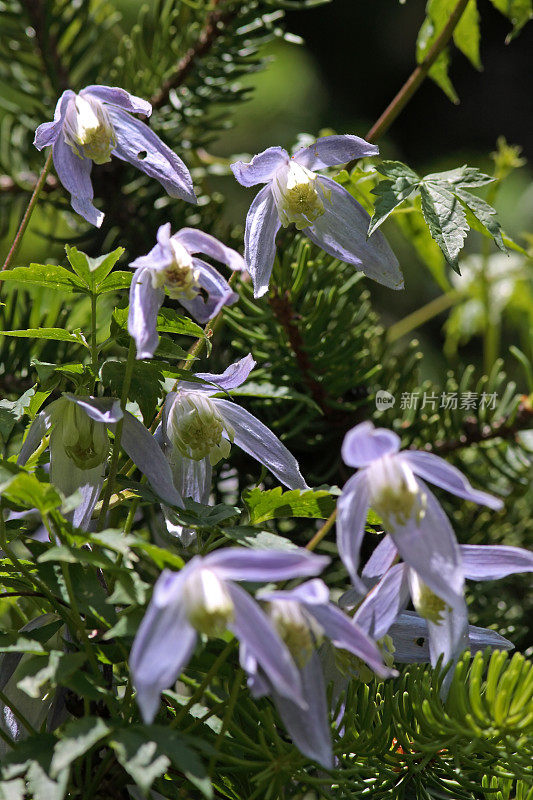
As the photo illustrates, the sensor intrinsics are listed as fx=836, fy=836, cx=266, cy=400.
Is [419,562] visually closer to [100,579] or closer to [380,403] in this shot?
[100,579]

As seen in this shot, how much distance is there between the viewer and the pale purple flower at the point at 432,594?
33 centimetres

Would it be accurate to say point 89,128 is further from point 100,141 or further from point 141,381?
point 141,381

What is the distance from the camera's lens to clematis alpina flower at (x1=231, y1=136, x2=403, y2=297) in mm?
444

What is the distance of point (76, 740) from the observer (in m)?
0.27

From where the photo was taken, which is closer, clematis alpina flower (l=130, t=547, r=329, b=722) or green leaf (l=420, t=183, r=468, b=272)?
clematis alpina flower (l=130, t=547, r=329, b=722)

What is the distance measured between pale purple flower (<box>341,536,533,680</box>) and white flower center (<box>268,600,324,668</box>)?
1.9 inches

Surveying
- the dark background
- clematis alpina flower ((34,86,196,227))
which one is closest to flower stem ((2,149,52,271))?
clematis alpina flower ((34,86,196,227))

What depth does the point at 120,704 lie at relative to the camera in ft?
1.08

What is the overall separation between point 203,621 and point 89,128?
10.8 inches

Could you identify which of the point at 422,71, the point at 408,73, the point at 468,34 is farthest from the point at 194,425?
the point at 408,73

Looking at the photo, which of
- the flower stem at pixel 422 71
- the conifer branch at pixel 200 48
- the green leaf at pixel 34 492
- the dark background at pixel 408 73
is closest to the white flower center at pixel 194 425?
the green leaf at pixel 34 492

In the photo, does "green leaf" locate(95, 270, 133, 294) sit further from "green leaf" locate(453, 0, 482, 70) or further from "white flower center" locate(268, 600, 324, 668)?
"green leaf" locate(453, 0, 482, 70)

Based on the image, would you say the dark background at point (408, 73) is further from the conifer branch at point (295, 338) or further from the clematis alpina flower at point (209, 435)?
the clematis alpina flower at point (209, 435)

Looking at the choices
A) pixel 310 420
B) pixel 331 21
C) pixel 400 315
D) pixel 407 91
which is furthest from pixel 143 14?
pixel 331 21
